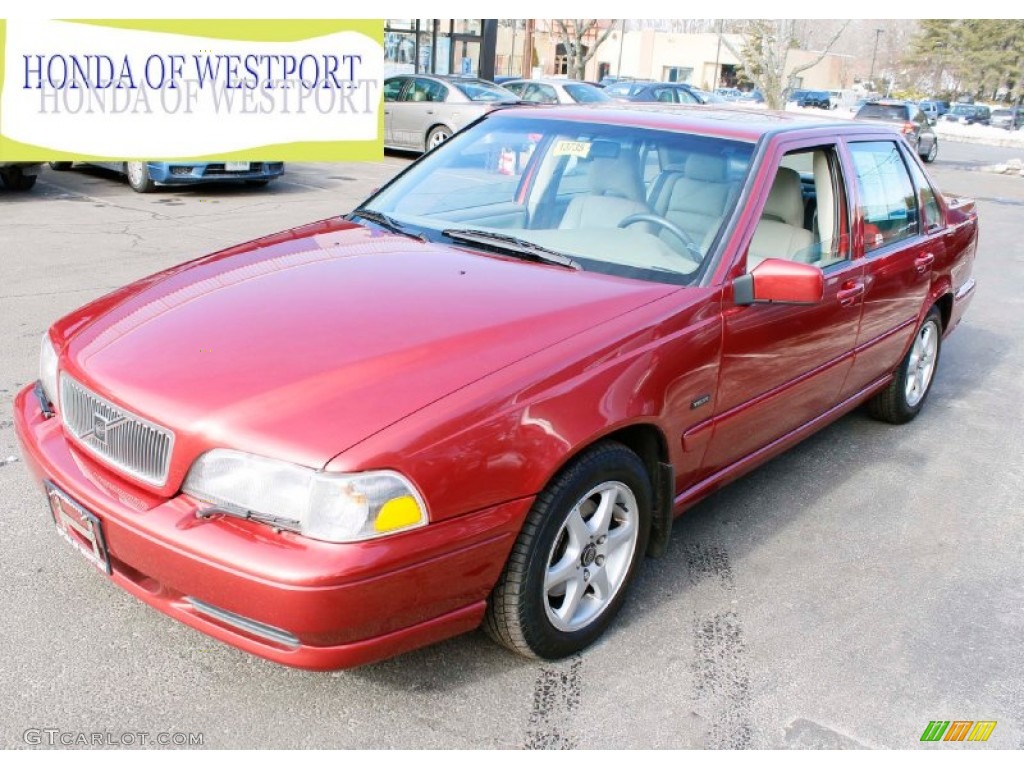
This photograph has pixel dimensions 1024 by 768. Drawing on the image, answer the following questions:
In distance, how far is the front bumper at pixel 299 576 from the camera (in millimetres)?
2242

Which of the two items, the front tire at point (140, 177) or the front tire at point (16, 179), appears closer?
the front tire at point (16, 179)

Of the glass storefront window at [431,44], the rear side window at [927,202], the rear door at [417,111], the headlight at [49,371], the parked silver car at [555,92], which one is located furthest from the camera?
the glass storefront window at [431,44]

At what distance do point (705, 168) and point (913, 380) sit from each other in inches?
93.5

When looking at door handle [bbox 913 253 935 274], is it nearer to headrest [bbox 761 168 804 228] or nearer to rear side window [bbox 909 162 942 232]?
rear side window [bbox 909 162 942 232]

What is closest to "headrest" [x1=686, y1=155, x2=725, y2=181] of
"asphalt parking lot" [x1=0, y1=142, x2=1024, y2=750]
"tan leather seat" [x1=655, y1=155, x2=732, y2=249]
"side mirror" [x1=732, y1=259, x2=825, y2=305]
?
"tan leather seat" [x1=655, y1=155, x2=732, y2=249]

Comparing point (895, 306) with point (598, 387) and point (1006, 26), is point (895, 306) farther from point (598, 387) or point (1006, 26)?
point (1006, 26)

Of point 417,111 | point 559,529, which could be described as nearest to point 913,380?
point 559,529

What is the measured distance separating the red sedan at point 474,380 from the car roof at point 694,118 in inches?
0.9

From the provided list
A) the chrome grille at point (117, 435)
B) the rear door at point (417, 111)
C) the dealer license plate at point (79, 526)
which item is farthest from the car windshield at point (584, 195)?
the rear door at point (417, 111)

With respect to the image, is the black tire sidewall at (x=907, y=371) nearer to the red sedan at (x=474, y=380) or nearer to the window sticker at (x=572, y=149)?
the red sedan at (x=474, y=380)

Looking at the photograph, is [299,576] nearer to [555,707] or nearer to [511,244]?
[555,707]

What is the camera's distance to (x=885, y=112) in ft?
86.1

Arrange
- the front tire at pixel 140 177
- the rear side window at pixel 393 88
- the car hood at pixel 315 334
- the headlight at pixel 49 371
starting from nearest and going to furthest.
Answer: the car hood at pixel 315 334 < the headlight at pixel 49 371 < the front tire at pixel 140 177 < the rear side window at pixel 393 88

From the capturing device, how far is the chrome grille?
2443mm
